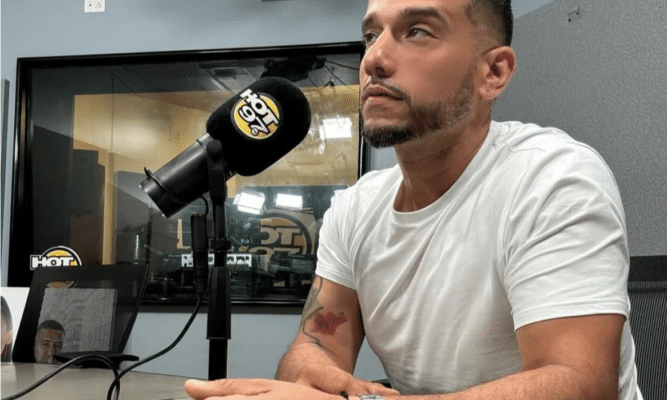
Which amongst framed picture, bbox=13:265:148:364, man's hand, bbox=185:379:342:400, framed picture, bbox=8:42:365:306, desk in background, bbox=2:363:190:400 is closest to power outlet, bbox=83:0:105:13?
framed picture, bbox=8:42:365:306

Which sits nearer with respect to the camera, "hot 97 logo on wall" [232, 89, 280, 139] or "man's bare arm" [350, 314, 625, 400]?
"man's bare arm" [350, 314, 625, 400]

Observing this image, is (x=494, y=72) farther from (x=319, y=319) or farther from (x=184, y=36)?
(x=184, y=36)

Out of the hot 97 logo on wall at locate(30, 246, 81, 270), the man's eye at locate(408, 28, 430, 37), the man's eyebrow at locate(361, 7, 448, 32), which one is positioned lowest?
the hot 97 logo on wall at locate(30, 246, 81, 270)

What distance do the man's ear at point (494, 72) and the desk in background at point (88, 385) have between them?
661 mm

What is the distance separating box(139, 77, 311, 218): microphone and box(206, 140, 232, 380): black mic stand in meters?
0.03

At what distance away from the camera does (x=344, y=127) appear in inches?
100

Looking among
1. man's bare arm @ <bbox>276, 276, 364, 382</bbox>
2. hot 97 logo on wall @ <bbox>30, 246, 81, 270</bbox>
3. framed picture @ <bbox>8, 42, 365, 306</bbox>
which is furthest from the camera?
hot 97 logo on wall @ <bbox>30, 246, 81, 270</bbox>

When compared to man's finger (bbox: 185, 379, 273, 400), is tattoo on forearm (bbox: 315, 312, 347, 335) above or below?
above

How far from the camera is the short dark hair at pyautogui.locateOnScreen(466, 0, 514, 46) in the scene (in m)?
1.02

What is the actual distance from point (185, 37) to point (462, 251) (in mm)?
2046

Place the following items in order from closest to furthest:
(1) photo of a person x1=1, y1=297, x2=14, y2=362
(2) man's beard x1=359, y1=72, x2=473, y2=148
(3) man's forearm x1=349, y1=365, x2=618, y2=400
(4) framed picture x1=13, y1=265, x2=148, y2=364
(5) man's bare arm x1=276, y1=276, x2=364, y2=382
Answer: (3) man's forearm x1=349, y1=365, x2=618, y2=400 → (2) man's beard x1=359, y1=72, x2=473, y2=148 → (5) man's bare arm x1=276, y1=276, x2=364, y2=382 → (4) framed picture x1=13, y1=265, x2=148, y2=364 → (1) photo of a person x1=1, y1=297, x2=14, y2=362

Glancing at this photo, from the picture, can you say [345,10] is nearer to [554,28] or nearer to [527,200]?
[554,28]

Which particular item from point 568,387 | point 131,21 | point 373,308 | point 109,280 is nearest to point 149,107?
point 131,21

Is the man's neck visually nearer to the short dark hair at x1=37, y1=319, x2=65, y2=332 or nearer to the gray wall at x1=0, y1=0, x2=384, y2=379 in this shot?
the short dark hair at x1=37, y1=319, x2=65, y2=332
